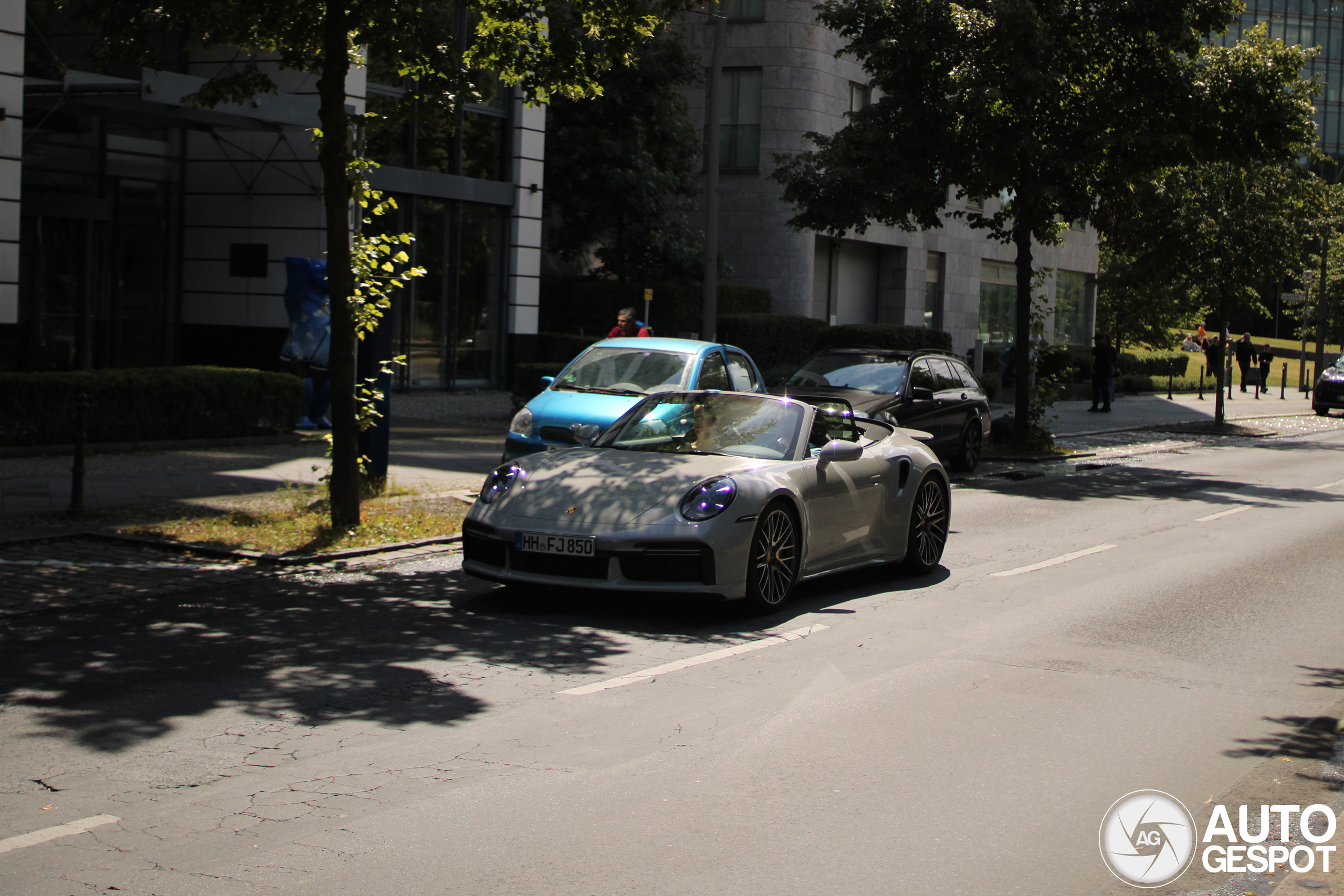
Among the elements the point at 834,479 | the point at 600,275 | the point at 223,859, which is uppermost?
the point at 600,275

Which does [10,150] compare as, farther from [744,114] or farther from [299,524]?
[744,114]

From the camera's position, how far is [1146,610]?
9664mm

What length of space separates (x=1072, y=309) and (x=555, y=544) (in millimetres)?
50775

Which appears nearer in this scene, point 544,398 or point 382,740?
point 382,740

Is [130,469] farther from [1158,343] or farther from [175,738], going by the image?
[1158,343]

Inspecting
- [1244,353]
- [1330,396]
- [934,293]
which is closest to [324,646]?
[1330,396]

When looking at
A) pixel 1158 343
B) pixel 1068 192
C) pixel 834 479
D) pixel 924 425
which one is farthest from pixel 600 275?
pixel 1158 343

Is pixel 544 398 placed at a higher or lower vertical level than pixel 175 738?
higher

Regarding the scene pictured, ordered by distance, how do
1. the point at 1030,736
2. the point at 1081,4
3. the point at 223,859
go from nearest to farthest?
the point at 223,859 → the point at 1030,736 → the point at 1081,4

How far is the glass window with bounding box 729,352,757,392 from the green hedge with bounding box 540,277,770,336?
16.7m

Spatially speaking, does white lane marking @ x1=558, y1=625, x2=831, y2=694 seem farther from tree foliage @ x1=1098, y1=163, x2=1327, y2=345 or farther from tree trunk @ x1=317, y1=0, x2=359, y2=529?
tree foliage @ x1=1098, y1=163, x2=1327, y2=345

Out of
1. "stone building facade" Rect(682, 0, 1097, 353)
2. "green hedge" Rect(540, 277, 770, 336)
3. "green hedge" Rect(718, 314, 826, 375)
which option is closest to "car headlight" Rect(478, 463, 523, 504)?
"green hedge" Rect(540, 277, 770, 336)

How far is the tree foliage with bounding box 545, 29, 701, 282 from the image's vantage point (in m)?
32.1

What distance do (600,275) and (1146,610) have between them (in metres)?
25.9
